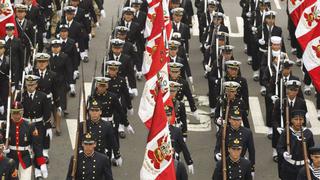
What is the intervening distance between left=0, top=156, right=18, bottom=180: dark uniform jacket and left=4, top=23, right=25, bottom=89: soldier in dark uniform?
6041mm

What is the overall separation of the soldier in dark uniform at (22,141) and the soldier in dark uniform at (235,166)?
10.7 ft

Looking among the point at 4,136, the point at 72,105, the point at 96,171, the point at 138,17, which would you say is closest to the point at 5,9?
the point at 72,105

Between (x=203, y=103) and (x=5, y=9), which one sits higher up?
(x=5, y=9)

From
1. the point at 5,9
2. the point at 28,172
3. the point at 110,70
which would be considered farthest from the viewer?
the point at 5,9

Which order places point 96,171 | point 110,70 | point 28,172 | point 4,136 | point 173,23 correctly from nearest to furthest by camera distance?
point 96,171 → point 4,136 → point 28,172 → point 110,70 → point 173,23

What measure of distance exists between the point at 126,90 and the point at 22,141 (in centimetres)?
345

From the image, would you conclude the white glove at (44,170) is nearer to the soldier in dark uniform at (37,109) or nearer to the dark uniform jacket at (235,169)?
the soldier in dark uniform at (37,109)

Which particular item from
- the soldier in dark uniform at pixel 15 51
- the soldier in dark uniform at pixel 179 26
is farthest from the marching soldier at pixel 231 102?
the soldier in dark uniform at pixel 179 26

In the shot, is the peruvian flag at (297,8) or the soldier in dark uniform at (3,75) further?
the soldier in dark uniform at (3,75)

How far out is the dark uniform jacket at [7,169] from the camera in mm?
→ 14875

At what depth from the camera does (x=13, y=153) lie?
16.5m

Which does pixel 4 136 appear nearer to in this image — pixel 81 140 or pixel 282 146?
pixel 81 140

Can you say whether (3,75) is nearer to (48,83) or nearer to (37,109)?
(48,83)

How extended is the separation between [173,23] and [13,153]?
8.25 metres
